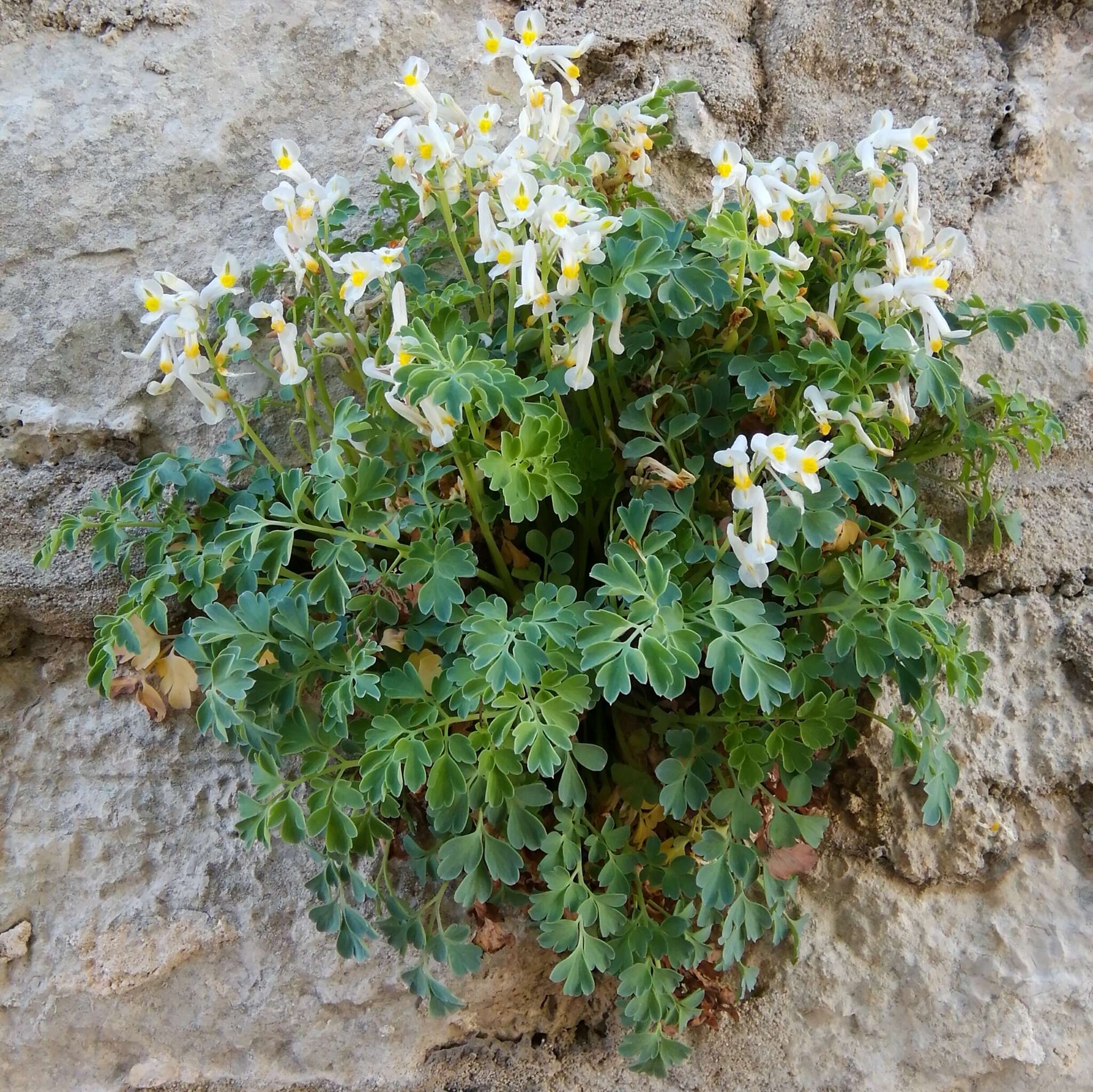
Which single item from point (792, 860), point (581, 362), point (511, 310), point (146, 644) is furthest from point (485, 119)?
point (792, 860)

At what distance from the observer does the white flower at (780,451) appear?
4.01ft

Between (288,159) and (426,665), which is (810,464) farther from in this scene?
(288,159)

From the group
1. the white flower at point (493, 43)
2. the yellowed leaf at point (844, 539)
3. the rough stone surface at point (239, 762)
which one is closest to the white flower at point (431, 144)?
the white flower at point (493, 43)

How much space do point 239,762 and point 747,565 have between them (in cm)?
102

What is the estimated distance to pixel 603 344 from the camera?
1521 mm

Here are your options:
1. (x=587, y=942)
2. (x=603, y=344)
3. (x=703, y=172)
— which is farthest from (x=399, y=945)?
(x=703, y=172)

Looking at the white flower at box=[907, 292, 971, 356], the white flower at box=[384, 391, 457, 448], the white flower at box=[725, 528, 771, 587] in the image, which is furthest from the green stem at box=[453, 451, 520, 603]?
the white flower at box=[907, 292, 971, 356]

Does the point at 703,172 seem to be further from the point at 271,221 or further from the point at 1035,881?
the point at 1035,881

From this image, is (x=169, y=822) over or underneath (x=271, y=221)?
underneath

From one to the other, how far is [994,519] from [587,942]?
0.99 m

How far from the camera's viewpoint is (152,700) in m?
1.63

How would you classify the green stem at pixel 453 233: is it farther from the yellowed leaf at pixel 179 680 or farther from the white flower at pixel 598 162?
the yellowed leaf at pixel 179 680

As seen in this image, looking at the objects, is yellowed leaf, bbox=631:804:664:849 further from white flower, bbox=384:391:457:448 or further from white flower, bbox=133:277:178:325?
white flower, bbox=133:277:178:325

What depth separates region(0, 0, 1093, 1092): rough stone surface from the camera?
160 centimetres
